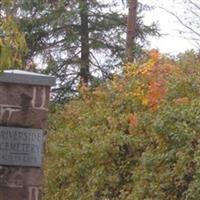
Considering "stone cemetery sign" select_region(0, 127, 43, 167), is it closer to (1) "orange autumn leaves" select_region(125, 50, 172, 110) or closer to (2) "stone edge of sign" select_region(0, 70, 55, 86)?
(2) "stone edge of sign" select_region(0, 70, 55, 86)

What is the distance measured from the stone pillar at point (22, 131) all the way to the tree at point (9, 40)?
125 inches

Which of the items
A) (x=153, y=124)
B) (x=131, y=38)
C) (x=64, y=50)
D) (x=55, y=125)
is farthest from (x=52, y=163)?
(x=64, y=50)

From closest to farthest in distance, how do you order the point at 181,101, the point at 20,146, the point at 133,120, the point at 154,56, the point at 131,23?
the point at 20,146 < the point at 181,101 < the point at 133,120 < the point at 154,56 < the point at 131,23

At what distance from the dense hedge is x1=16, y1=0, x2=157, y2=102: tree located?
10.7m

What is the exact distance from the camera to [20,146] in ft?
24.0

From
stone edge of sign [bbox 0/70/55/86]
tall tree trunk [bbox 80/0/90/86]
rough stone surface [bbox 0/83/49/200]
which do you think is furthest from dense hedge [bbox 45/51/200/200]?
tall tree trunk [bbox 80/0/90/86]

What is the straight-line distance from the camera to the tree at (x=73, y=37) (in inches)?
856

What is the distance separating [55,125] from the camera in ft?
39.0

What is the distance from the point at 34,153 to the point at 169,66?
8.75ft

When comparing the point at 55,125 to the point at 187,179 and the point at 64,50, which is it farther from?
the point at 64,50

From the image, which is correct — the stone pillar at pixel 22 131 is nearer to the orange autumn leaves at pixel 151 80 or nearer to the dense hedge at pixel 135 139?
the dense hedge at pixel 135 139

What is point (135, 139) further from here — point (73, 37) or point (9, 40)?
point (73, 37)

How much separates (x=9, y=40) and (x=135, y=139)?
4.67m

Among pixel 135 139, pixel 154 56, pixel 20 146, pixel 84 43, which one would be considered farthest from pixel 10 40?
pixel 84 43
